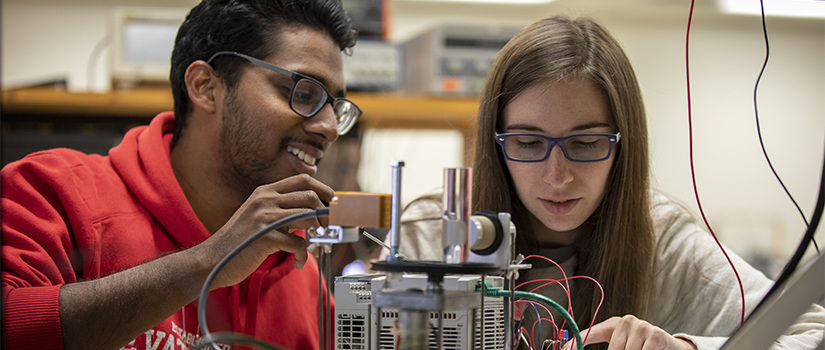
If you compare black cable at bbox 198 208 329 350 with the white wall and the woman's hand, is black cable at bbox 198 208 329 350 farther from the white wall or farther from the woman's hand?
the woman's hand

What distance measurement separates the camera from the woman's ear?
1.20 m

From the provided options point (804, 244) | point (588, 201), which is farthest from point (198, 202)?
point (804, 244)

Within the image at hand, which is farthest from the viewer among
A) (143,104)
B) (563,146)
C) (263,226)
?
(143,104)

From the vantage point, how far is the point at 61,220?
96 centimetres

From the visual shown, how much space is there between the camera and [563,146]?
0.96 meters

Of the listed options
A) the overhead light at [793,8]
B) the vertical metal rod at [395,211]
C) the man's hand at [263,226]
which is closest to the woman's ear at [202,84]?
the man's hand at [263,226]

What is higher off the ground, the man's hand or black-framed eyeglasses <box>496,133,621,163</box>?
black-framed eyeglasses <box>496,133,621,163</box>

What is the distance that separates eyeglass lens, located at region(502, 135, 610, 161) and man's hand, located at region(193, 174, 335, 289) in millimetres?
307

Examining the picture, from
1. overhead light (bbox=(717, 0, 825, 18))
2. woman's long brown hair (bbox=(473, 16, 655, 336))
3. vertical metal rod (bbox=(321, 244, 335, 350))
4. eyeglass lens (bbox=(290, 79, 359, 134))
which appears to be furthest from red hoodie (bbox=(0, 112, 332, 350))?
overhead light (bbox=(717, 0, 825, 18))

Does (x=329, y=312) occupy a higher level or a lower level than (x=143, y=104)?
lower

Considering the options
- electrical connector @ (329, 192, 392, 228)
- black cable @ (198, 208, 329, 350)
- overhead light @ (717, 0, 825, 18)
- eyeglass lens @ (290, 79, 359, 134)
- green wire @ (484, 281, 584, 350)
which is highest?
overhead light @ (717, 0, 825, 18)

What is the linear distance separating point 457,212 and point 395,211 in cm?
7

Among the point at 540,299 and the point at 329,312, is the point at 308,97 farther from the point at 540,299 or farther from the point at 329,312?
→ the point at 540,299

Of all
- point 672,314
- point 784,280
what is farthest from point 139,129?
point 784,280
